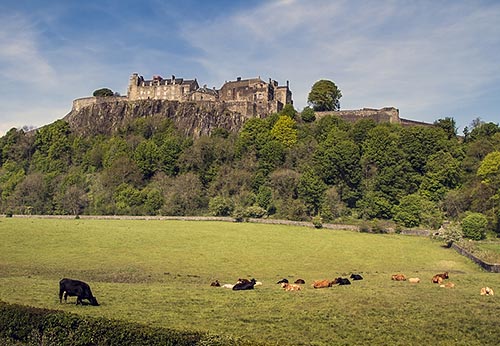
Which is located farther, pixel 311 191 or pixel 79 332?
pixel 311 191

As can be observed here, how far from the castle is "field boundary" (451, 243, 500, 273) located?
77143mm

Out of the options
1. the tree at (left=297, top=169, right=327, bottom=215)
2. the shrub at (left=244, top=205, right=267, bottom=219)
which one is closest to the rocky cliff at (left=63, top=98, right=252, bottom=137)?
→ the tree at (left=297, top=169, right=327, bottom=215)

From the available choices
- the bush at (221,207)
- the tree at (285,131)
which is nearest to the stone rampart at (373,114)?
the tree at (285,131)

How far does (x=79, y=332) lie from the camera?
16.0m

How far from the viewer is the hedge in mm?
14836

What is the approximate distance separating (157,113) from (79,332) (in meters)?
111

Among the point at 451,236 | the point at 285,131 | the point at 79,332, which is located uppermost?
the point at 285,131

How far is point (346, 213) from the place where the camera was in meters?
80.9

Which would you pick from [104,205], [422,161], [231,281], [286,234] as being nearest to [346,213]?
[422,161]

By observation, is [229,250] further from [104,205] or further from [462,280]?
[104,205]

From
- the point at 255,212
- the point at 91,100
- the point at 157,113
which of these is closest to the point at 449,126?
the point at 255,212

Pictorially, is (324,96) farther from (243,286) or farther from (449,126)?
(243,286)

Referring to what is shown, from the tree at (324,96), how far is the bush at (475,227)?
64.9 meters

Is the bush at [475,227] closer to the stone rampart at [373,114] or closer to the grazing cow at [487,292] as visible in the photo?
the grazing cow at [487,292]
